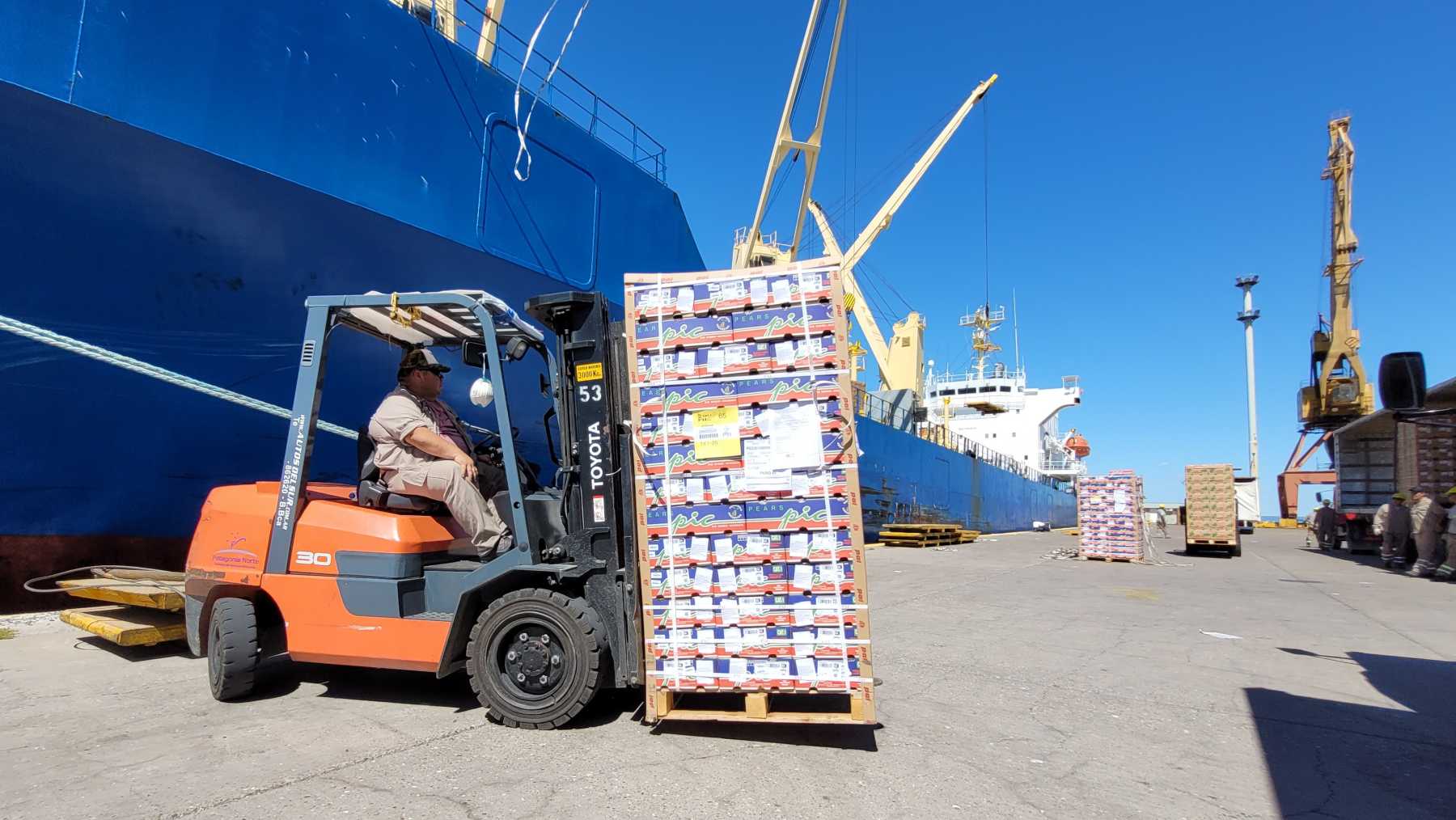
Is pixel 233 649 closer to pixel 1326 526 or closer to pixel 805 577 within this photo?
pixel 805 577

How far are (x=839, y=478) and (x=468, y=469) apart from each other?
223 cm

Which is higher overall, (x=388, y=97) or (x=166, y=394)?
(x=388, y=97)

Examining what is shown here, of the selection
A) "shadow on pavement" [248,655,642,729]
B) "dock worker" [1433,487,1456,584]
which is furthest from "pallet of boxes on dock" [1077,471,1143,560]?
"shadow on pavement" [248,655,642,729]

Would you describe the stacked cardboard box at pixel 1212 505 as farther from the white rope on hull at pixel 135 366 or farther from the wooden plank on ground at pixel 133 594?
the wooden plank on ground at pixel 133 594

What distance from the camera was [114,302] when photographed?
6.08 metres

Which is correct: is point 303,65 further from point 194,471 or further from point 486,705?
point 486,705

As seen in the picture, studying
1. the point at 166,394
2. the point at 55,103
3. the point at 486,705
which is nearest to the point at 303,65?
the point at 55,103

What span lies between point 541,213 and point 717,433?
818 centimetres

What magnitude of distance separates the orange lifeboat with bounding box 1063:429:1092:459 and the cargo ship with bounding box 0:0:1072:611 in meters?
54.2

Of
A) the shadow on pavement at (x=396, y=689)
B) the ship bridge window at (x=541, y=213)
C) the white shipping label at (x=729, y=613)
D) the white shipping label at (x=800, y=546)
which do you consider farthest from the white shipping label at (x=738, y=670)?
the ship bridge window at (x=541, y=213)

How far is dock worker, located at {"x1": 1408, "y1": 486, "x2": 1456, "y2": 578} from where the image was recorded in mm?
13360

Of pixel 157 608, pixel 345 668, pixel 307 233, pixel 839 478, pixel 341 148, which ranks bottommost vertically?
pixel 345 668

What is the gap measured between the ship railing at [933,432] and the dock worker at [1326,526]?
41.5 feet

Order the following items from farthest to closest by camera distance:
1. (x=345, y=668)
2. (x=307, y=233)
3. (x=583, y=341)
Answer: (x=307, y=233), (x=345, y=668), (x=583, y=341)
